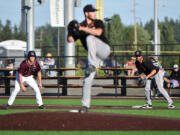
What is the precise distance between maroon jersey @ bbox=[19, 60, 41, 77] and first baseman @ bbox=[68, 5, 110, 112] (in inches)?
168

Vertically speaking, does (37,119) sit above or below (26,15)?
below

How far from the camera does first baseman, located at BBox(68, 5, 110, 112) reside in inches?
321

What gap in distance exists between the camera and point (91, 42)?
8.12m

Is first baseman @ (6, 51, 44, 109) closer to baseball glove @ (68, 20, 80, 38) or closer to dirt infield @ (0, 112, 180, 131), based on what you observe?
baseball glove @ (68, 20, 80, 38)

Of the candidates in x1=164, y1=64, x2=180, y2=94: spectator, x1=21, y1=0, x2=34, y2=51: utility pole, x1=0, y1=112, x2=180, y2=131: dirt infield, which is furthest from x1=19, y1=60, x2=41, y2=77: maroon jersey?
x1=164, y1=64, x2=180, y2=94: spectator

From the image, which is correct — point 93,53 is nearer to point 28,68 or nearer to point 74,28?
point 74,28

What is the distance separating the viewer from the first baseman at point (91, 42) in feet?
26.8

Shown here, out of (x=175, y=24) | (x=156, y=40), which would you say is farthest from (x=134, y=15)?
(x=175, y=24)

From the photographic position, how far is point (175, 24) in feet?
612

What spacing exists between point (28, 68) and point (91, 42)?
4867 mm

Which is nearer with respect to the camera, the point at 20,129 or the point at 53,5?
the point at 20,129

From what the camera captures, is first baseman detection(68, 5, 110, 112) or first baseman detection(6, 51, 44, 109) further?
first baseman detection(6, 51, 44, 109)

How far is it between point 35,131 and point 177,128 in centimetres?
250

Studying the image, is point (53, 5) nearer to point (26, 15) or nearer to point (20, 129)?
point (26, 15)
